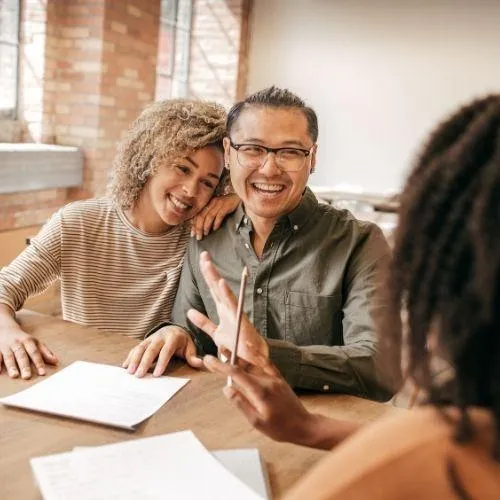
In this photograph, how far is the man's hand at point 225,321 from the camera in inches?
48.6

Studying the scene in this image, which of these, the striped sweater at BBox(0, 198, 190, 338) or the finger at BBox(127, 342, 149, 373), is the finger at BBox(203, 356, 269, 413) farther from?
the striped sweater at BBox(0, 198, 190, 338)

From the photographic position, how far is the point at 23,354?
1.57 m

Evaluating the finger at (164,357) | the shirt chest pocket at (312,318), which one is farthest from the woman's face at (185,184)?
the finger at (164,357)

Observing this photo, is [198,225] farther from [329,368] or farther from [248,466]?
[248,466]

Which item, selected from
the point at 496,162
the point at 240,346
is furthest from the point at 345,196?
the point at 496,162

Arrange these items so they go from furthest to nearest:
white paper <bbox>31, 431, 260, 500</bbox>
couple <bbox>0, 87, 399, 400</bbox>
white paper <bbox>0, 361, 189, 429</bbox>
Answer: couple <bbox>0, 87, 399, 400</bbox> < white paper <bbox>0, 361, 189, 429</bbox> < white paper <bbox>31, 431, 260, 500</bbox>

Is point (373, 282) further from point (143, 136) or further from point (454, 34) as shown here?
point (454, 34)

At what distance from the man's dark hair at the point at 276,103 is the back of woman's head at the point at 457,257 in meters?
1.28

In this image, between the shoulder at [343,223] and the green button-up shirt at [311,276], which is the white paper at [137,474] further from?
the shoulder at [343,223]

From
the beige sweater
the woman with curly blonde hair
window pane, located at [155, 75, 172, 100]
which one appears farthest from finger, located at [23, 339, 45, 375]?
window pane, located at [155, 75, 172, 100]

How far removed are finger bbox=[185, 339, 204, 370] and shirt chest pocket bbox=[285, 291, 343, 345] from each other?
12.2 inches

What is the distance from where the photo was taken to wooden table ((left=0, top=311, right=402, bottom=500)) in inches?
44.4

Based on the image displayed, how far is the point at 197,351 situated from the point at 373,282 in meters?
0.49

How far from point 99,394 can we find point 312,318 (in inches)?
25.7
